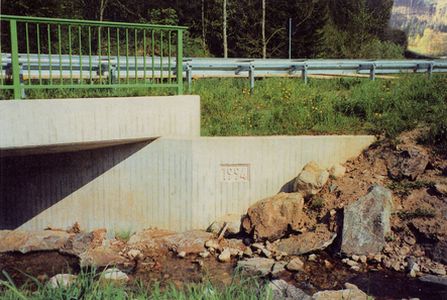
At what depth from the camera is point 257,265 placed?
9039mm

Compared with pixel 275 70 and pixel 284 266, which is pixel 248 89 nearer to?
pixel 275 70

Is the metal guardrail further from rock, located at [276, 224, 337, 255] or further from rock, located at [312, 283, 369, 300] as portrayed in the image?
rock, located at [312, 283, 369, 300]

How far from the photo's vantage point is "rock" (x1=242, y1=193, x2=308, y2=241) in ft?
32.5

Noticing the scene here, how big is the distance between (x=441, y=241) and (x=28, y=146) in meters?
7.18

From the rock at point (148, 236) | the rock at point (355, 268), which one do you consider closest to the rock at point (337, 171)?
the rock at point (355, 268)

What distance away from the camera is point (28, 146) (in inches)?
337

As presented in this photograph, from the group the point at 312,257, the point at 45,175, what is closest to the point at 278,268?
the point at 312,257

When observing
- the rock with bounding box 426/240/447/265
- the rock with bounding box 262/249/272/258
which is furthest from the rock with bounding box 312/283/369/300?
the rock with bounding box 426/240/447/265

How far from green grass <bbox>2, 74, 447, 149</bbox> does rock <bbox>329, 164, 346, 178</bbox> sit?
3.36 feet

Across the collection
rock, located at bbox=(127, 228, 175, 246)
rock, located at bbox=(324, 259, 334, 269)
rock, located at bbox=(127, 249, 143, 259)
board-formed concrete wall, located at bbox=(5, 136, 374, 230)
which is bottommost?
rock, located at bbox=(127, 249, 143, 259)

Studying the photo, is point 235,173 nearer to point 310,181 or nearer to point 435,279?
point 310,181

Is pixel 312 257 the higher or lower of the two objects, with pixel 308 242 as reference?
lower

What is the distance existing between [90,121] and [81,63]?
1040 mm

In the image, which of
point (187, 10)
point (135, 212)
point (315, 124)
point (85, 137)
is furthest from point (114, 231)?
point (187, 10)
